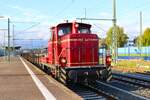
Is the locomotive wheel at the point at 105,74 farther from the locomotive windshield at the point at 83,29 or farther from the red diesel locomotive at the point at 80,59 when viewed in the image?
the locomotive windshield at the point at 83,29

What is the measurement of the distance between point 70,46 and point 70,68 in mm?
1076

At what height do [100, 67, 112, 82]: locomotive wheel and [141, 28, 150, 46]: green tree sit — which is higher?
[141, 28, 150, 46]: green tree

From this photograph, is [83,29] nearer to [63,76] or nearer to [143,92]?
[63,76]

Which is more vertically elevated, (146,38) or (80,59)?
(146,38)

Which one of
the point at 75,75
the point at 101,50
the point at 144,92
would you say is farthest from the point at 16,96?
the point at 101,50

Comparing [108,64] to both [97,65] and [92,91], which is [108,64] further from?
[92,91]

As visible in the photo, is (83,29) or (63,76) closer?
(63,76)

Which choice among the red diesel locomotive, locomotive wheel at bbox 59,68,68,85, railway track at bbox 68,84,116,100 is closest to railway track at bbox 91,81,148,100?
railway track at bbox 68,84,116,100

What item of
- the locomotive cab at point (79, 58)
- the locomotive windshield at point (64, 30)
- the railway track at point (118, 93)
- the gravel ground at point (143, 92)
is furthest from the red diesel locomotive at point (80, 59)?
the gravel ground at point (143, 92)

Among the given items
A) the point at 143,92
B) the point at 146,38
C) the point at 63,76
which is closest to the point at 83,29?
the point at 63,76

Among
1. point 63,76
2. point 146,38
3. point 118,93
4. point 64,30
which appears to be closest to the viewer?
point 118,93

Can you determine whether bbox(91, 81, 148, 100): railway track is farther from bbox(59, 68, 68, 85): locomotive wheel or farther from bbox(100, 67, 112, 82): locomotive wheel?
bbox(59, 68, 68, 85): locomotive wheel

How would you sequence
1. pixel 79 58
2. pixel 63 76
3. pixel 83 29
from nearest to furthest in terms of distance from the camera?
pixel 63 76 → pixel 79 58 → pixel 83 29

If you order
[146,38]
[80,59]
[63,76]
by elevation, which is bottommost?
[63,76]
